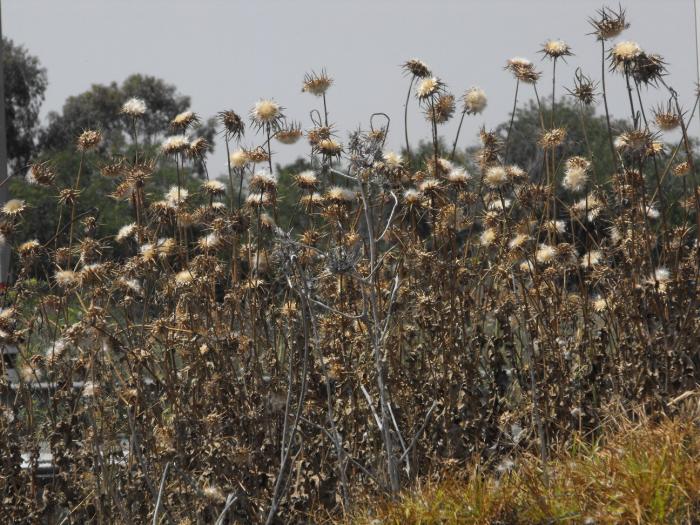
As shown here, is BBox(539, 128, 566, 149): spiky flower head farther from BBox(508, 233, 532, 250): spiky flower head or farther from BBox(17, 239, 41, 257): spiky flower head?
BBox(17, 239, 41, 257): spiky flower head

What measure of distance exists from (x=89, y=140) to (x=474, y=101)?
1.59 meters

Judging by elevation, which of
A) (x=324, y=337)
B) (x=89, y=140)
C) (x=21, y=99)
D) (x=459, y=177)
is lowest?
(x=324, y=337)

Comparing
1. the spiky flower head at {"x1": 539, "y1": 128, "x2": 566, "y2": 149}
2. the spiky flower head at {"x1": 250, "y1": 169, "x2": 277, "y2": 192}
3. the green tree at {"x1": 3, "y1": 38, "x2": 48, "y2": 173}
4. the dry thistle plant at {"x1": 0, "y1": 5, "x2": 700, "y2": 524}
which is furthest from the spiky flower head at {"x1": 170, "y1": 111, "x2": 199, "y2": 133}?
the green tree at {"x1": 3, "y1": 38, "x2": 48, "y2": 173}

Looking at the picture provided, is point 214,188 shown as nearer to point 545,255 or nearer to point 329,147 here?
point 329,147

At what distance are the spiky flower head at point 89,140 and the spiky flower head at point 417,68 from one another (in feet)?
4.17

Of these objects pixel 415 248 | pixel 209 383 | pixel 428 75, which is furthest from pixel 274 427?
pixel 428 75

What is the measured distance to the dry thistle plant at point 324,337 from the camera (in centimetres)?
440

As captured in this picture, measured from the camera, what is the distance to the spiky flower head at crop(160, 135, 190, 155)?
437 cm

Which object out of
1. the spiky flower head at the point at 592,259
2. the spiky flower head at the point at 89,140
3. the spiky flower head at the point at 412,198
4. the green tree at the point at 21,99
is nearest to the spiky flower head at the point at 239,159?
the spiky flower head at the point at 89,140

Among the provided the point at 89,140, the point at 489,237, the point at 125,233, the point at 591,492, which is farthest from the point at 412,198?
the point at 591,492

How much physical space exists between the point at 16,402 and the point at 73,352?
1.45 ft

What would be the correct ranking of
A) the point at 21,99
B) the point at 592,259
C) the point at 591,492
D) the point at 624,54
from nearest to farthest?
1. the point at 591,492
2. the point at 624,54
3. the point at 592,259
4. the point at 21,99

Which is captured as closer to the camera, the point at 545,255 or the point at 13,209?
the point at 13,209

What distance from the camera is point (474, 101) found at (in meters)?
4.79
